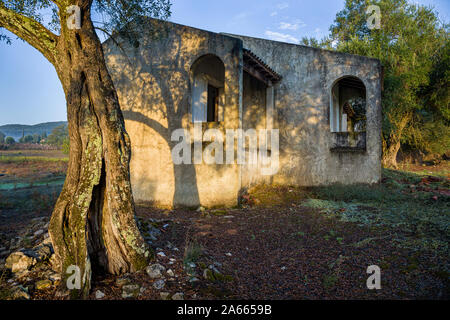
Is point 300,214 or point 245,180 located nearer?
point 300,214

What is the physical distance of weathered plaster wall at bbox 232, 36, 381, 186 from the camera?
9.74m

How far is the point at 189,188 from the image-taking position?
764cm

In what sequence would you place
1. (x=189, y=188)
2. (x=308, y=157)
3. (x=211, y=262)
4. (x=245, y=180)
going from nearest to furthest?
(x=211, y=262), (x=189, y=188), (x=245, y=180), (x=308, y=157)

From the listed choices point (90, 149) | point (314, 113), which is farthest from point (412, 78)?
point (90, 149)

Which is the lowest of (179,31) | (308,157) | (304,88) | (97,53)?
(308,157)

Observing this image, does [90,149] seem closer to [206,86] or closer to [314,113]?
[206,86]

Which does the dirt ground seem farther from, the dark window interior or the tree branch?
the dark window interior

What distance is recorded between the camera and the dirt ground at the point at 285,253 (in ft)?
10.1

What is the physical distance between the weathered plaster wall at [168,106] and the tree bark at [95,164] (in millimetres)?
4132

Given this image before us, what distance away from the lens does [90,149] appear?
10.6 feet

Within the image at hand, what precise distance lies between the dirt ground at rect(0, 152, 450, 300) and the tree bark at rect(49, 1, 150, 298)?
39 cm

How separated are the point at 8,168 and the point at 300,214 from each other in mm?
14476
